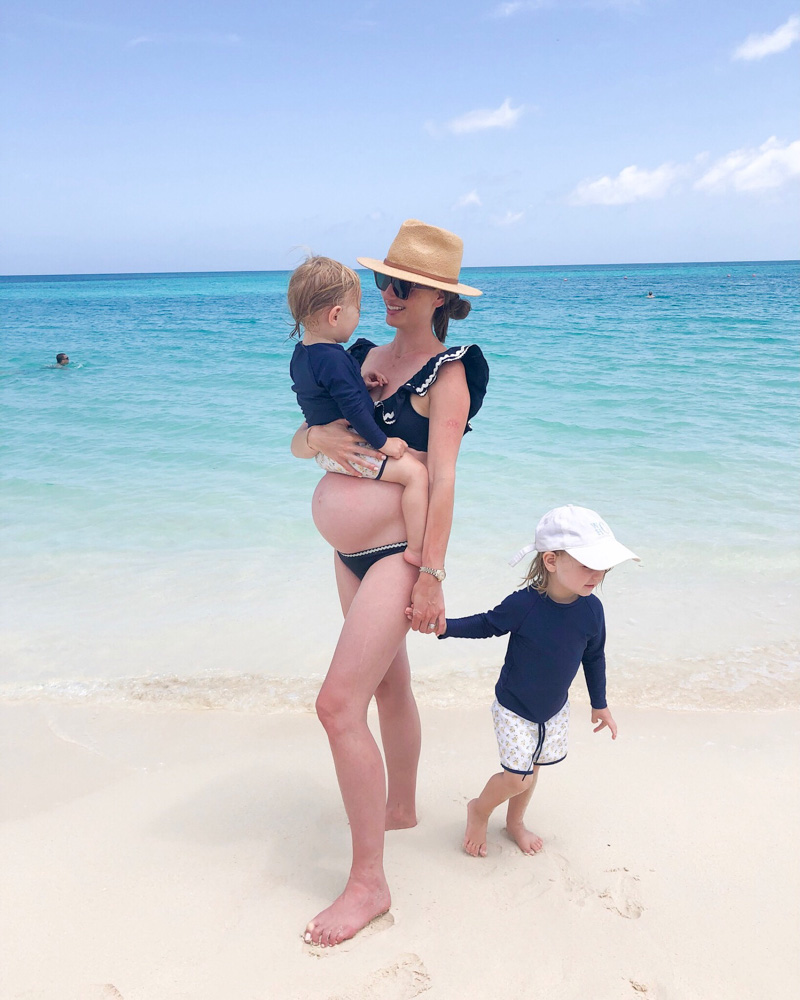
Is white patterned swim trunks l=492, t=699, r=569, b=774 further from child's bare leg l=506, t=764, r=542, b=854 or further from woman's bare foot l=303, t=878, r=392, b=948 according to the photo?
woman's bare foot l=303, t=878, r=392, b=948

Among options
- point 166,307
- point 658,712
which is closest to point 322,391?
point 658,712

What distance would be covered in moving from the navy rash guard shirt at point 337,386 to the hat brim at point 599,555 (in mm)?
669

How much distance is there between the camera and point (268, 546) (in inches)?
236

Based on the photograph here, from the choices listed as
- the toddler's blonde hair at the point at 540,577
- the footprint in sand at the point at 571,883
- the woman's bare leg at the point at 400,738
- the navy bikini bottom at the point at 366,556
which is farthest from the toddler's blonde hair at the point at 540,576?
the footprint in sand at the point at 571,883

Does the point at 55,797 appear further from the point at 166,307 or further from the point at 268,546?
the point at 166,307

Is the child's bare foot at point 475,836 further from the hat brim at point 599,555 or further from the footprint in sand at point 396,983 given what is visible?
the hat brim at point 599,555

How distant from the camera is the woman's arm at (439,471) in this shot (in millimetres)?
2338

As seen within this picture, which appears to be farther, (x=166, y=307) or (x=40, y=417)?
(x=166, y=307)

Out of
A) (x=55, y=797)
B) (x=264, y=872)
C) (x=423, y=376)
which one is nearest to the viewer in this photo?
(x=423, y=376)

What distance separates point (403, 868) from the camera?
2.68m

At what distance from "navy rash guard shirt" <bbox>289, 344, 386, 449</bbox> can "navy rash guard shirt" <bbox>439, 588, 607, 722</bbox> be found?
665mm

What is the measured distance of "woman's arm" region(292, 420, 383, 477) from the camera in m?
2.38

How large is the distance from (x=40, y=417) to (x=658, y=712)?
9.98 meters

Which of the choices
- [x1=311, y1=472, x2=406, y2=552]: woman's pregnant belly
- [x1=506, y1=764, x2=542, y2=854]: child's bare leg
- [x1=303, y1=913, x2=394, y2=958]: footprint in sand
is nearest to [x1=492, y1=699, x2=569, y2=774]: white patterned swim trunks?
[x1=506, y1=764, x2=542, y2=854]: child's bare leg
